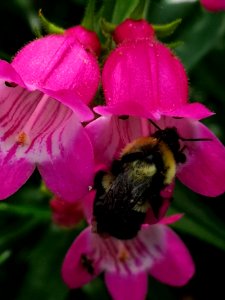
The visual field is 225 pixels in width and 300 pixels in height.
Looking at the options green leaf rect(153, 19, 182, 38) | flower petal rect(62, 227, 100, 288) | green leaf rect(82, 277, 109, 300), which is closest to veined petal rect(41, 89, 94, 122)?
green leaf rect(153, 19, 182, 38)

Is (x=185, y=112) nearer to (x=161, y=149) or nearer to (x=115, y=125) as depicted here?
(x=161, y=149)

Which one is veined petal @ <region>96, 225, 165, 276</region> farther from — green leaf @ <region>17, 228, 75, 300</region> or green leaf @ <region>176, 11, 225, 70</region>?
green leaf @ <region>176, 11, 225, 70</region>

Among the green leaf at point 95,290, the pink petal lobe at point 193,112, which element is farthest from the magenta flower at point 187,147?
the green leaf at point 95,290

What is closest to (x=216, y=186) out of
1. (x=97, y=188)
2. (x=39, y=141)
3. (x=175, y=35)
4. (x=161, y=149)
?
(x=161, y=149)

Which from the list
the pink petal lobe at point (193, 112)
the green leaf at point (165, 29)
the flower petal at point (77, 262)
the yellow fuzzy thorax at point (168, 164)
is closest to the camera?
the pink petal lobe at point (193, 112)

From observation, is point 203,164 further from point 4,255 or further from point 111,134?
point 4,255

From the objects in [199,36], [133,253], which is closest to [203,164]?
[133,253]

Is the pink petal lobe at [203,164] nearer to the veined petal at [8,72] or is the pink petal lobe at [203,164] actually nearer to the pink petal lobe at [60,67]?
the pink petal lobe at [60,67]
